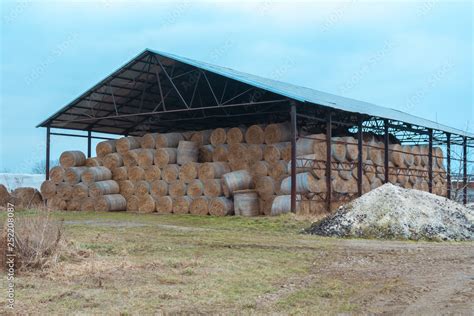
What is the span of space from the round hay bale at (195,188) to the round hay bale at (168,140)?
287 centimetres

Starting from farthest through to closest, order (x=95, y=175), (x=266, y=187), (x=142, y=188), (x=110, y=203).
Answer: (x=95, y=175) → (x=142, y=188) → (x=110, y=203) → (x=266, y=187)

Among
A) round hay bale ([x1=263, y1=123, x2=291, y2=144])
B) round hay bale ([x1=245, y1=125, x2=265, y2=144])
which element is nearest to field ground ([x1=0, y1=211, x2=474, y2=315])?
round hay bale ([x1=263, y1=123, x2=291, y2=144])

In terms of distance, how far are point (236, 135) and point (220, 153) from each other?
1079 mm

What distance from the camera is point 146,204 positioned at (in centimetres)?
2572

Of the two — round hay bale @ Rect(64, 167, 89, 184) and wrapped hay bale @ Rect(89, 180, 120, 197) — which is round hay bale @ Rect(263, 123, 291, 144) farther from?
round hay bale @ Rect(64, 167, 89, 184)

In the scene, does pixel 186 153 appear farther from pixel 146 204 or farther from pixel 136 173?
pixel 146 204

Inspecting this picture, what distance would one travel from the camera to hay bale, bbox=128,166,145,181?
86.9ft

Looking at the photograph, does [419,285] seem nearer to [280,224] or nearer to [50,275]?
[50,275]

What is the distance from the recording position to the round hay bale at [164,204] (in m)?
24.9

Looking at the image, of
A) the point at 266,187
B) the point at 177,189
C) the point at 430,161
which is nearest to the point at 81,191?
the point at 177,189

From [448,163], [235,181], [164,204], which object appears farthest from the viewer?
[448,163]

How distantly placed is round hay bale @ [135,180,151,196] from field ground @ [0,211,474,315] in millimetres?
11925

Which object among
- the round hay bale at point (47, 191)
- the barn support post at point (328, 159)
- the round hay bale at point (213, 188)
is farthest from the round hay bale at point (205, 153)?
the round hay bale at point (47, 191)

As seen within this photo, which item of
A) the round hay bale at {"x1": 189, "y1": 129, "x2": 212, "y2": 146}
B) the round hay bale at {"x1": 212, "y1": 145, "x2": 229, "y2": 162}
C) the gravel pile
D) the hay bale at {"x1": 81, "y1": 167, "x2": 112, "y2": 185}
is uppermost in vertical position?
the round hay bale at {"x1": 189, "y1": 129, "x2": 212, "y2": 146}
